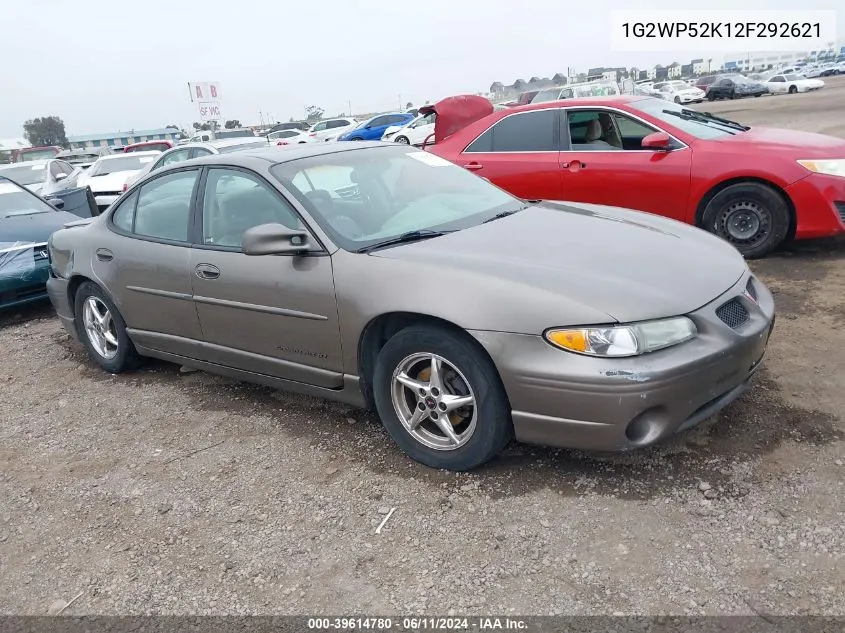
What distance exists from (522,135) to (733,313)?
4.17 m

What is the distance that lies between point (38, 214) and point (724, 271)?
689cm

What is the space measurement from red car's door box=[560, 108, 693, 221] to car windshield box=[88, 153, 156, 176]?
10.1 metres

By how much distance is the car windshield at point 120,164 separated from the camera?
44.7 ft

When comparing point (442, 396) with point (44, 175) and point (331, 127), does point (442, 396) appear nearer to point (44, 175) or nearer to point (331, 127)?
point (44, 175)

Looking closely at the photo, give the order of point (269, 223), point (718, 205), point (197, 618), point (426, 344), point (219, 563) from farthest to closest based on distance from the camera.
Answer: point (718, 205)
point (269, 223)
point (426, 344)
point (219, 563)
point (197, 618)

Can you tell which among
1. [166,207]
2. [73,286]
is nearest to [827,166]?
[166,207]

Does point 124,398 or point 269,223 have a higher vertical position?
point 269,223

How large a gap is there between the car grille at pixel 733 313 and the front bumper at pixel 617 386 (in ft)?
0.12

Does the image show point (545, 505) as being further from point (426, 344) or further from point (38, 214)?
point (38, 214)

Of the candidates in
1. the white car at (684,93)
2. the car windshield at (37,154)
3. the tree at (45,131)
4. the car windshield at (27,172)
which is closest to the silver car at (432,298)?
the car windshield at (27,172)

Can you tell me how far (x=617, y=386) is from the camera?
8.50 ft

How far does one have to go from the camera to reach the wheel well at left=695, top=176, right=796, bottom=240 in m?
5.66

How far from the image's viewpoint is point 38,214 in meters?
7.34

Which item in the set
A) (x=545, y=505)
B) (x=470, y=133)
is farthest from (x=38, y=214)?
(x=545, y=505)
